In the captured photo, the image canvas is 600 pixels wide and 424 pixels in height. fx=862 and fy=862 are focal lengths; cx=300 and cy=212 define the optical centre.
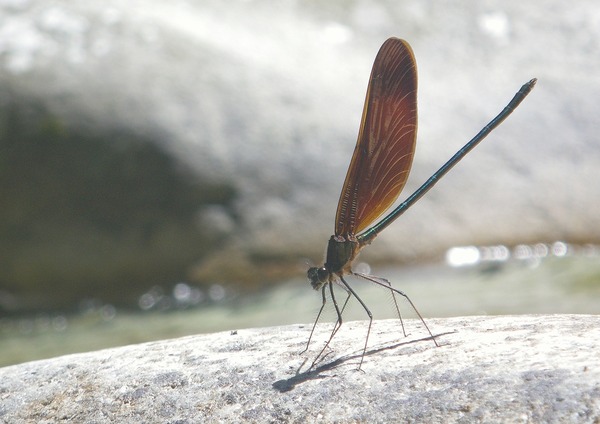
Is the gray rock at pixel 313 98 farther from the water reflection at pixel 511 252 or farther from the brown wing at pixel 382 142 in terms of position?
the brown wing at pixel 382 142

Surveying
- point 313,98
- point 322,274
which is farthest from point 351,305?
point 322,274

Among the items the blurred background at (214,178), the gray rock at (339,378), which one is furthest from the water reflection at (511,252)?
the gray rock at (339,378)

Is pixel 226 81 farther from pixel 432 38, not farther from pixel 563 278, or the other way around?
pixel 563 278

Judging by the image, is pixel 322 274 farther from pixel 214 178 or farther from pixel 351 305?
pixel 214 178

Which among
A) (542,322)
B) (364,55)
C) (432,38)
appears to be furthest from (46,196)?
(542,322)

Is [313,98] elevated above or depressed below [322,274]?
above

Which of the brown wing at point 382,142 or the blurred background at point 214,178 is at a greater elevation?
the blurred background at point 214,178

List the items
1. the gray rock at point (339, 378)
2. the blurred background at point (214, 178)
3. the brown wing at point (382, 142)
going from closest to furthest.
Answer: the gray rock at point (339, 378) < the brown wing at point (382, 142) < the blurred background at point (214, 178)
